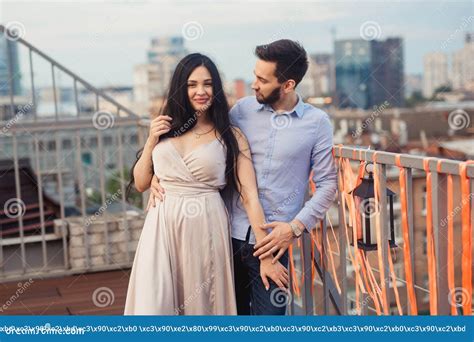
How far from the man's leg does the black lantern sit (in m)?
0.38

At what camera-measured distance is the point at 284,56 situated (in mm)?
2184

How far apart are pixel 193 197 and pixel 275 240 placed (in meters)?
0.28

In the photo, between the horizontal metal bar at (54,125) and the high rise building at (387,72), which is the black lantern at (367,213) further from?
the high rise building at (387,72)

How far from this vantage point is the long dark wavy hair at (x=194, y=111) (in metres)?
2.21

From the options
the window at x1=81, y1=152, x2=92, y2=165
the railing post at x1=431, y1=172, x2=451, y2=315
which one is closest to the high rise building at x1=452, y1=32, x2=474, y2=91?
the window at x1=81, y1=152, x2=92, y2=165

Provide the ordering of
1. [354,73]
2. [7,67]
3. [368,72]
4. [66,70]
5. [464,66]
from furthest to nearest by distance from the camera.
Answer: [354,73] < [368,72] < [464,66] < [7,67] < [66,70]

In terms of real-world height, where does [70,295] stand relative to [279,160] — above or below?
below

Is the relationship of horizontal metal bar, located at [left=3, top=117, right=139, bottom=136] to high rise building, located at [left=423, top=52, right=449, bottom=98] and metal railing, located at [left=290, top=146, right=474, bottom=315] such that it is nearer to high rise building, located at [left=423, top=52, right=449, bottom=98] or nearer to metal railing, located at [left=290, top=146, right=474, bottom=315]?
metal railing, located at [left=290, top=146, right=474, bottom=315]

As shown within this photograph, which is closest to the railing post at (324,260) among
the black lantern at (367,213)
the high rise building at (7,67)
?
the black lantern at (367,213)

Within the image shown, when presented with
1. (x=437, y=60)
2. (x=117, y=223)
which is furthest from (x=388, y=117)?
(x=117, y=223)

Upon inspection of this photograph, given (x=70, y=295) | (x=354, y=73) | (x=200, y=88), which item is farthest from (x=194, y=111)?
(x=354, y=73)

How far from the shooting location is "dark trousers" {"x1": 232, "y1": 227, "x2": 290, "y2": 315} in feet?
7.46

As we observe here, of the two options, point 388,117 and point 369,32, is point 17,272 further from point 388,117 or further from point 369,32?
point 388,117

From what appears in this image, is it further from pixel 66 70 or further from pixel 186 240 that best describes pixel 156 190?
pixel 66 70
